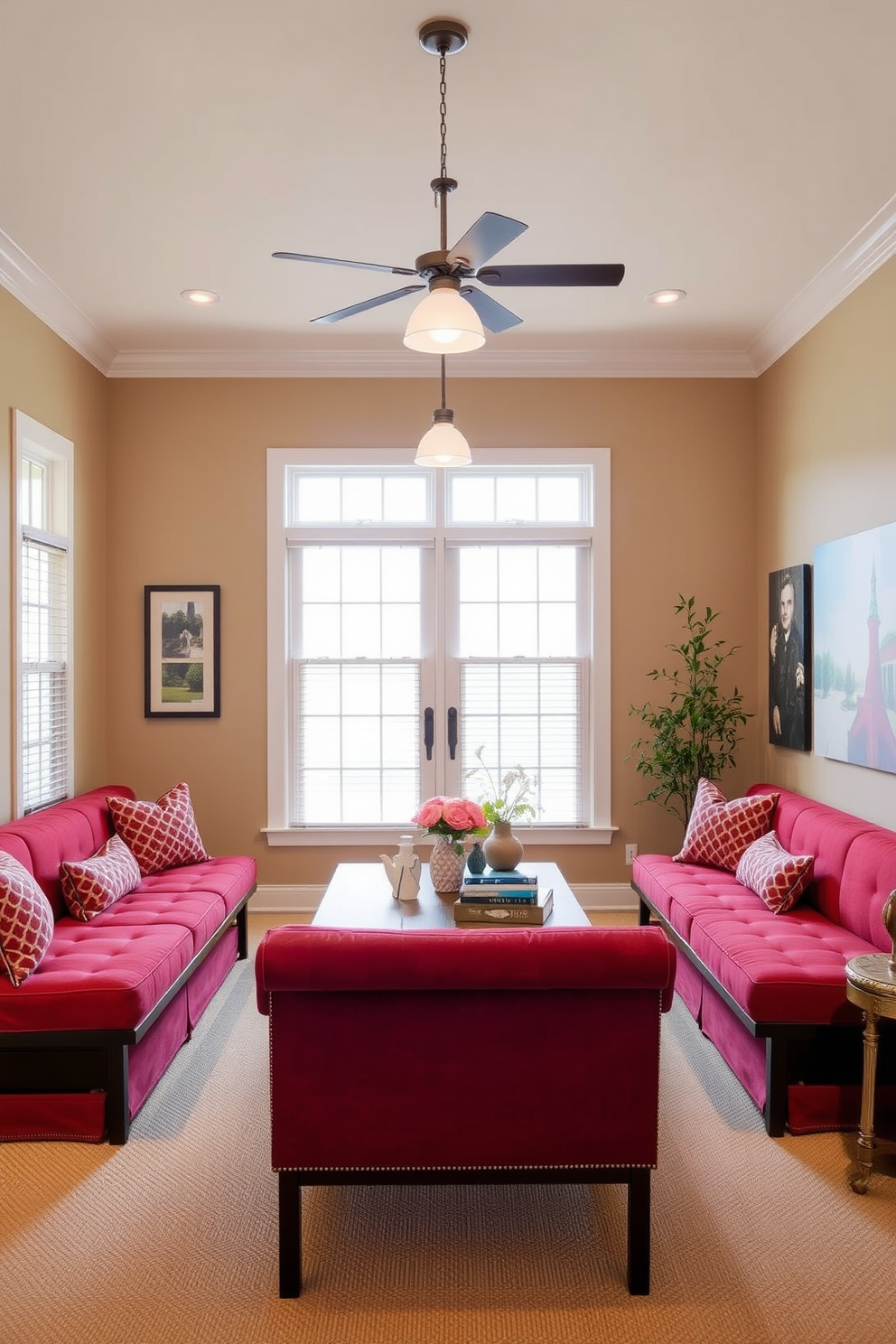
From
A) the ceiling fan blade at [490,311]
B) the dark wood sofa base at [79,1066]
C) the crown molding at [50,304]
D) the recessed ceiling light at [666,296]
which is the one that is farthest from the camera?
the recessed ceiling light at [666,296]

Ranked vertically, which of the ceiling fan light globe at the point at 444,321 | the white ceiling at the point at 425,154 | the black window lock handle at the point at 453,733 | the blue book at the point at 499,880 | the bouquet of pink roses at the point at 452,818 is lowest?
the blue book at the point at 499,880

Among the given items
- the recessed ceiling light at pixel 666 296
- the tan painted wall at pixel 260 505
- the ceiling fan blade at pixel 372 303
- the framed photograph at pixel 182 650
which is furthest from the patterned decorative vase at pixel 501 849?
the recessed ceiling light at pixel 666 296

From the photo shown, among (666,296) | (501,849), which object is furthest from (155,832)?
(666,296)

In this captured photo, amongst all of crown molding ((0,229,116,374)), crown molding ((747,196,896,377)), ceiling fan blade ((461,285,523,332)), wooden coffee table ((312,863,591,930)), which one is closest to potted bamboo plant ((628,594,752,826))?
wooden coffee table ((312,863,591,930))

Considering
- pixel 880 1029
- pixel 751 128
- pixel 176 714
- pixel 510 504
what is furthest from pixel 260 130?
pixel 880 1029

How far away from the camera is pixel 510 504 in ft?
17.1

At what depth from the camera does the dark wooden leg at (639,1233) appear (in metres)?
2.10

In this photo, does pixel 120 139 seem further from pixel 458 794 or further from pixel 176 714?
pixel 458 794

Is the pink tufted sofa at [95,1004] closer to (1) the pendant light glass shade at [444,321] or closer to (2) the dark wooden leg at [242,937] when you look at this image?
(2) the dark wooden leg at [242,937]

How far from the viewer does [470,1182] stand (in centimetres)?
213

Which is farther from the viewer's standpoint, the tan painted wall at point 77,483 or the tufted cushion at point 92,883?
the tan painted wall at point 77,483

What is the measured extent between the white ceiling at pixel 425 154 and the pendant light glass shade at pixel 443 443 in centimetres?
82

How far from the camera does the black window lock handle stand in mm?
5156

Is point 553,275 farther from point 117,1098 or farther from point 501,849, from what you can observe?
point 117,1098
